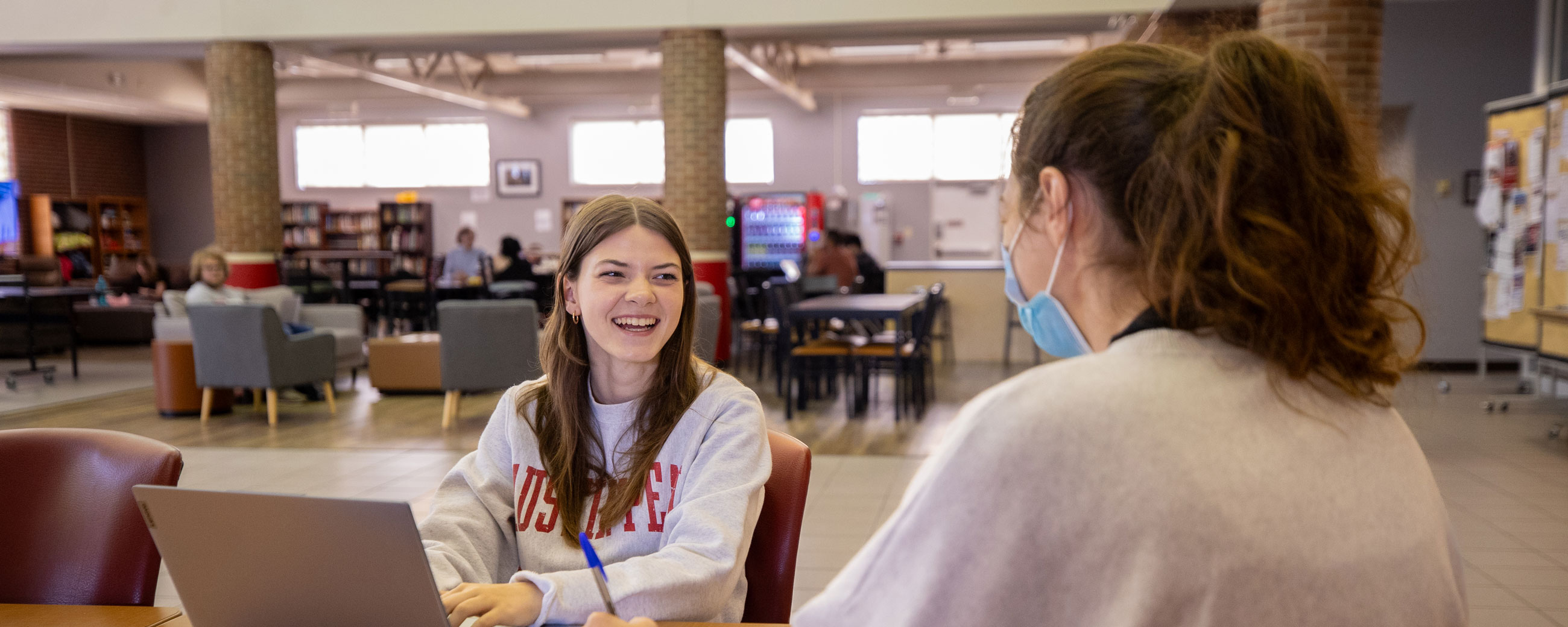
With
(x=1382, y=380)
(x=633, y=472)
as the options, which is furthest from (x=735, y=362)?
(x=1382, y=380)

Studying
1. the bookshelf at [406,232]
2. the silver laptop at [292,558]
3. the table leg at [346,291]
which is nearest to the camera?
the silver laptop at [292,558]

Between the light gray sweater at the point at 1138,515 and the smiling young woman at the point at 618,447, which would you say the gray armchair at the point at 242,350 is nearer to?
the smiling young woman at the point at 618,447

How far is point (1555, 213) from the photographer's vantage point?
6.29 meters

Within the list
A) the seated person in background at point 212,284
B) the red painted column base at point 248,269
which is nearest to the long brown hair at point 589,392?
the seated person in background at point 212,284

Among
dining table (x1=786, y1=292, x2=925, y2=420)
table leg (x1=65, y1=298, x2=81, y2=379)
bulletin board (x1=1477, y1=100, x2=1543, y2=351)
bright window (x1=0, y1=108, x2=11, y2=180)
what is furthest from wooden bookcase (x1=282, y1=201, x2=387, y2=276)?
bulletin board (x1=1477, y1=100, x2=1543, y2=351)

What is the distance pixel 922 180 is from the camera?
14.6 m

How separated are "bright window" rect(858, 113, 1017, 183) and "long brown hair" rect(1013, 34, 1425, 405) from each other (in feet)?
46.5

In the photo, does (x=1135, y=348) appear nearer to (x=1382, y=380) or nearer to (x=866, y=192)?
(x=1382, y=380)

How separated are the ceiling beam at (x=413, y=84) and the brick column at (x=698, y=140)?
3851 mm

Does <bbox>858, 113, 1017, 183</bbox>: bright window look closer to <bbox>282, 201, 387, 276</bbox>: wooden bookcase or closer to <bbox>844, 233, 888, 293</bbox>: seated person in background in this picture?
<bbox>844, 233, 888, 293</bbox>: seated person in background

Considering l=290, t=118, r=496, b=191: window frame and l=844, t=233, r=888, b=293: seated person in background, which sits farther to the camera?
l=290, t=118, r=496, b=191: window frame

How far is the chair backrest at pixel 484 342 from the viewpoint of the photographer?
20.7ft

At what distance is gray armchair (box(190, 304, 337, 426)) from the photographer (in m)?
6.28

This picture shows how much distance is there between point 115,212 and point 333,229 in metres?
3.11
